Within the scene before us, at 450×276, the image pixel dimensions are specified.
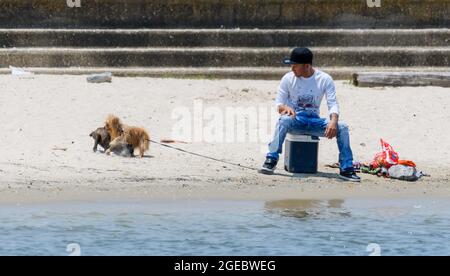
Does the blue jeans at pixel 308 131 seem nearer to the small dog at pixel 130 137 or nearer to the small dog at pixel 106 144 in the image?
the small dog at pixel 130 137

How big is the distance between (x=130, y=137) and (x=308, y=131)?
70.6 inches

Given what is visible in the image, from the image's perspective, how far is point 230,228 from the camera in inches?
508

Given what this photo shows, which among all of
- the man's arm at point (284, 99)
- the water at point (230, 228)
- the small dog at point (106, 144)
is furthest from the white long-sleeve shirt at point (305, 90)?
the small dog at point (106, 144)

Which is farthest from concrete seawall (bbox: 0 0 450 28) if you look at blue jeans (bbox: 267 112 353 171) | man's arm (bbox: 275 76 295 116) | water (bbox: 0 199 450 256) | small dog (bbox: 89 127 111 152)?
water (bbox: 0 199 450 256)

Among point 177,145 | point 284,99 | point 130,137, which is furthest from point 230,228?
point 177,145

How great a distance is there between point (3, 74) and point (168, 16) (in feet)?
9.09

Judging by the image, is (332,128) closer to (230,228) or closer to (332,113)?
(332,113)

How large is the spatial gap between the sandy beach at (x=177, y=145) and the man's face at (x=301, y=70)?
1.00 metres

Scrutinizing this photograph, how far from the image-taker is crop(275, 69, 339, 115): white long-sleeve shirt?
14.7 metres

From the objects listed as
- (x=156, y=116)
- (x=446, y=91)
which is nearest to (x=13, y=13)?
(x=156, y=116)

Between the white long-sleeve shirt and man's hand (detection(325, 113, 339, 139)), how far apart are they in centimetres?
26

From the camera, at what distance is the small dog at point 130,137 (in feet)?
49.4

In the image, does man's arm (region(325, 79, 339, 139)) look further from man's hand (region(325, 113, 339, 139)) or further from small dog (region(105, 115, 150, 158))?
small dog (region(105, 115, 150, 158))
